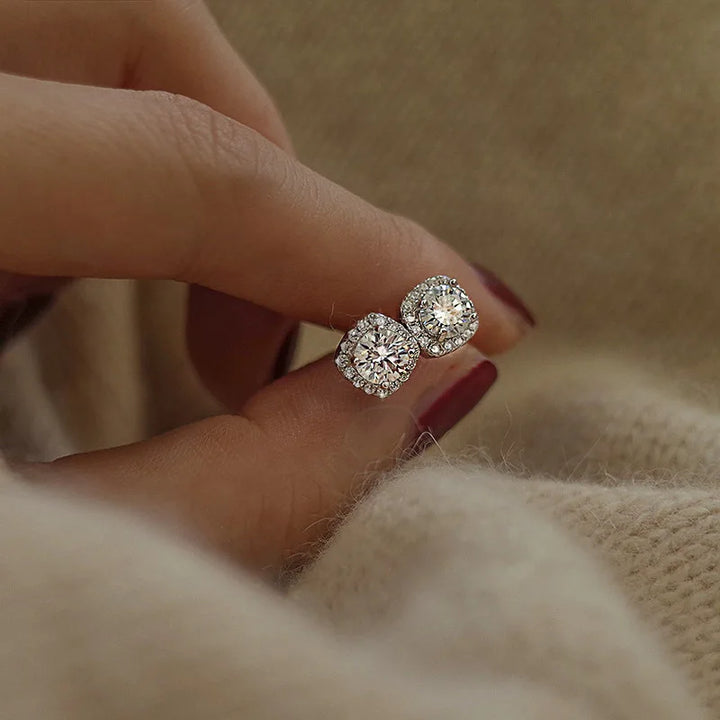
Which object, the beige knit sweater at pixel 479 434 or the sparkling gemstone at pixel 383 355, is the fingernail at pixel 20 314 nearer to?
the beige knit sweater at pixel 479 434

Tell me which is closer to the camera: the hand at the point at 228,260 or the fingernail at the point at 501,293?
the hand at the point at 228,260

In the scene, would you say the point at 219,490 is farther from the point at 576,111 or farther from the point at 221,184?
the point at 576,111

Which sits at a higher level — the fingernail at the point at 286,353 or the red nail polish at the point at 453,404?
the red nail polish at the point at 453,404

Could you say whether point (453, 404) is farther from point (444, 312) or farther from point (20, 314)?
point (20, 314)

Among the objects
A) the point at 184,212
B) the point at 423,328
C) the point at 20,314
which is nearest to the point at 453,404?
the point at 423,328

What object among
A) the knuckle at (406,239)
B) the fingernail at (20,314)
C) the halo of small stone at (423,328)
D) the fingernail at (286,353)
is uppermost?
the knuckle at (406,239)

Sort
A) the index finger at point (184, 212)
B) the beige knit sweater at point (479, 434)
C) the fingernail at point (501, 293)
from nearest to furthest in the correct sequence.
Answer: the beige knit sweater at point (479, 434), the index finger at point (184, 212), the fingernail at point (501, 293)

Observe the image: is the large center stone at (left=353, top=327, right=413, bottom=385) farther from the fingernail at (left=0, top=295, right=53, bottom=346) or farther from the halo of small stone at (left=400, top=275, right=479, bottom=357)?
the fingernail at (left=0, top=295, right=53, bottom=346)

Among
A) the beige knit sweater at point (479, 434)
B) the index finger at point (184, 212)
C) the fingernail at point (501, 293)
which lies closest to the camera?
the beige knit sweater at point (479, 434)

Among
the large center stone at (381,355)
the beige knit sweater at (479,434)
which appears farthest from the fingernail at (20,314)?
the large center stone at (381,355)

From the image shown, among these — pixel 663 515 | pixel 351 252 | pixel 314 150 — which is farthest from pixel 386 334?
pixel 314 150
